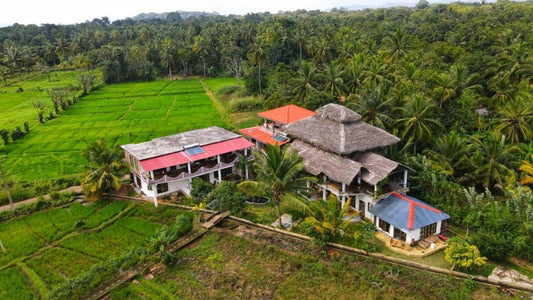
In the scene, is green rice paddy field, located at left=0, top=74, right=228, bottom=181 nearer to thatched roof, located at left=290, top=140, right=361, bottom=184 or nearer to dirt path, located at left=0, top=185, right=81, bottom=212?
dirt path, located at left=0, top=185, right=81, bottom=212

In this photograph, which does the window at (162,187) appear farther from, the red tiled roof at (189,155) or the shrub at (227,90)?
the shrub at (227,90)

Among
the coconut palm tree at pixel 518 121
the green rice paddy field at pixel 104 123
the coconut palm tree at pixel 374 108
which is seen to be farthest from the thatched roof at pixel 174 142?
the coconut palm tree at pixel 518 121

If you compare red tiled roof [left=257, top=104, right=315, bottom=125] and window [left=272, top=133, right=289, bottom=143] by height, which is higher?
red tiled roof [left=257, top=104, right=315, bottom=125]

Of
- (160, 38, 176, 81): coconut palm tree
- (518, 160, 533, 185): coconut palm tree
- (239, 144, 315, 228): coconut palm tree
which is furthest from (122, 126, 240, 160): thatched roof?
(160, 38, 176, 81): coconut palm tree

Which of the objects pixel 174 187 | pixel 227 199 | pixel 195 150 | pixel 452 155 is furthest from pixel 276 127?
pixel 452 155

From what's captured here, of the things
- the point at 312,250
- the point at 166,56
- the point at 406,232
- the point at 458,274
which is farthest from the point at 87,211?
the point at 166,56

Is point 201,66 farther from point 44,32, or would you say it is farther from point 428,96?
point 44,32
